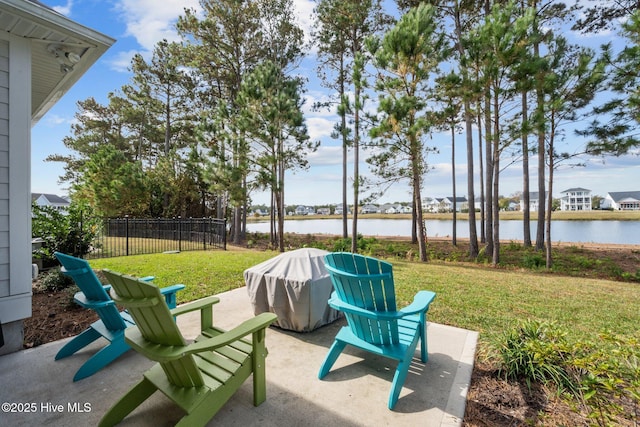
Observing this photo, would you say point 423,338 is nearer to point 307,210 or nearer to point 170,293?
point 170,293

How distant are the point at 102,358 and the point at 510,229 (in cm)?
1697

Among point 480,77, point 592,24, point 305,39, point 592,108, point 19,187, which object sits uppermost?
point 305,39

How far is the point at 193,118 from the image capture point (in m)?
17.9

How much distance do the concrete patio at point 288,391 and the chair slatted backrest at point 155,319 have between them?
401 mm

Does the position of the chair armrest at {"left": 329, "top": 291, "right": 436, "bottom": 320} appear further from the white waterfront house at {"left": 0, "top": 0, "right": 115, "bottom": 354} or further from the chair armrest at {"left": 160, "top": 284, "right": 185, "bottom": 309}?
the white waterfront house at {"left": 0, "top": 0, "right": 115, "bottom": 354}

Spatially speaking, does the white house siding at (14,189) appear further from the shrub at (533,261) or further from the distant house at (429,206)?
the distant house at (429,206)

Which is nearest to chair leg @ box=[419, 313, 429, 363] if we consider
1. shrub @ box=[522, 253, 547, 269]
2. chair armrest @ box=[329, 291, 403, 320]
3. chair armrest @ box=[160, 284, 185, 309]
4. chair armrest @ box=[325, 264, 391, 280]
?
chair armrest @ box=[329, 291, 403, 320]

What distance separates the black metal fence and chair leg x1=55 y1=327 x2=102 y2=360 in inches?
325

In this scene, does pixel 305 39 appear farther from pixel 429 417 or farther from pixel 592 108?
pixel 429 417

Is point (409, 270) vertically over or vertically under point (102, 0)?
under

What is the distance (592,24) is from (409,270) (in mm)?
9580

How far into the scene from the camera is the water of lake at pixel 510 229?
11530 mm

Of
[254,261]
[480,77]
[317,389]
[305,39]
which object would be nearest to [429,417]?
[317,389]

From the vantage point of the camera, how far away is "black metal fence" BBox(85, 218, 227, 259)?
1080 cm
